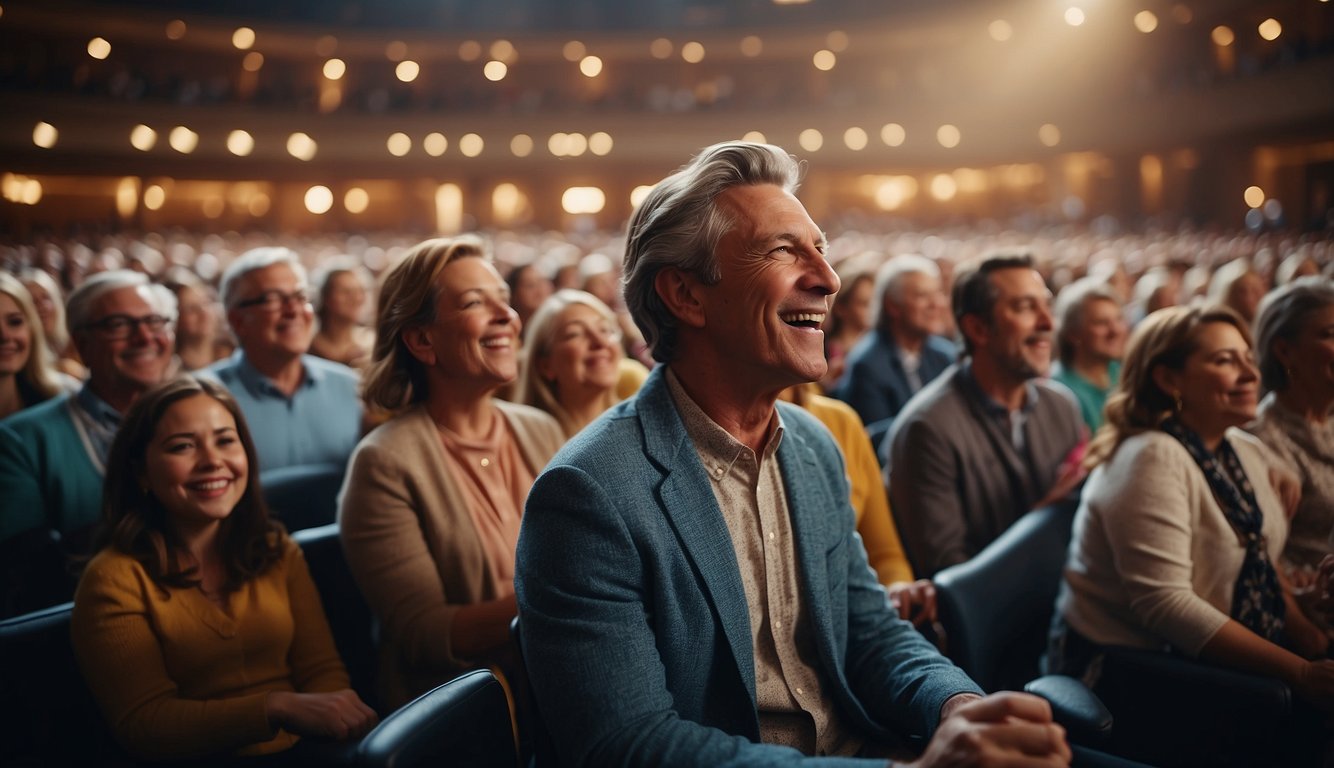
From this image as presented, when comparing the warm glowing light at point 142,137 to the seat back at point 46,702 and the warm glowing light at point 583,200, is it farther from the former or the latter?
the seat back at point 46,702

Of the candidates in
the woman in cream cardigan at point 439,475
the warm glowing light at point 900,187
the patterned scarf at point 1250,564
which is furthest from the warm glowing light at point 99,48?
the patterned scarf at point 1250,564

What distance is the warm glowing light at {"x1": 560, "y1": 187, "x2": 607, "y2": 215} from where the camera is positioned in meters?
34.1

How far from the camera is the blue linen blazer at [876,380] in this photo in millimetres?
5074

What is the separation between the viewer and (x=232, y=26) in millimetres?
29562

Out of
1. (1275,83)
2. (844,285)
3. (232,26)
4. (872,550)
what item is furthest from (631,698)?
(232,26)

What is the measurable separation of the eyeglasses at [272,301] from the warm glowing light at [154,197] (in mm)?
29228

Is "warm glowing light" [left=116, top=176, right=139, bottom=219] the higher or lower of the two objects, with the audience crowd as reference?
higher

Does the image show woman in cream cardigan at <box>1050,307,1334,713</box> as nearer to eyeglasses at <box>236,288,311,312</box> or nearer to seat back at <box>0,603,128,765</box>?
seat back at <box>0,603,128,765</box>

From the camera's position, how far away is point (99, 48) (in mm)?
27891

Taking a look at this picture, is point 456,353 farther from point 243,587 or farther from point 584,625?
point 584,625

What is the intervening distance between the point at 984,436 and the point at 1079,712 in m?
1.60

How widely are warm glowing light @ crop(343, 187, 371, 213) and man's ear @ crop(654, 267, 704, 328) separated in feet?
110

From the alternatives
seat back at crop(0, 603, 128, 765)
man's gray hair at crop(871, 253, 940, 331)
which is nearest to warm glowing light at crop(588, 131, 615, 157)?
man's gray hair at crop(871, 253, 940, 331)

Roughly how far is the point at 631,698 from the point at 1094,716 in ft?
3.59
